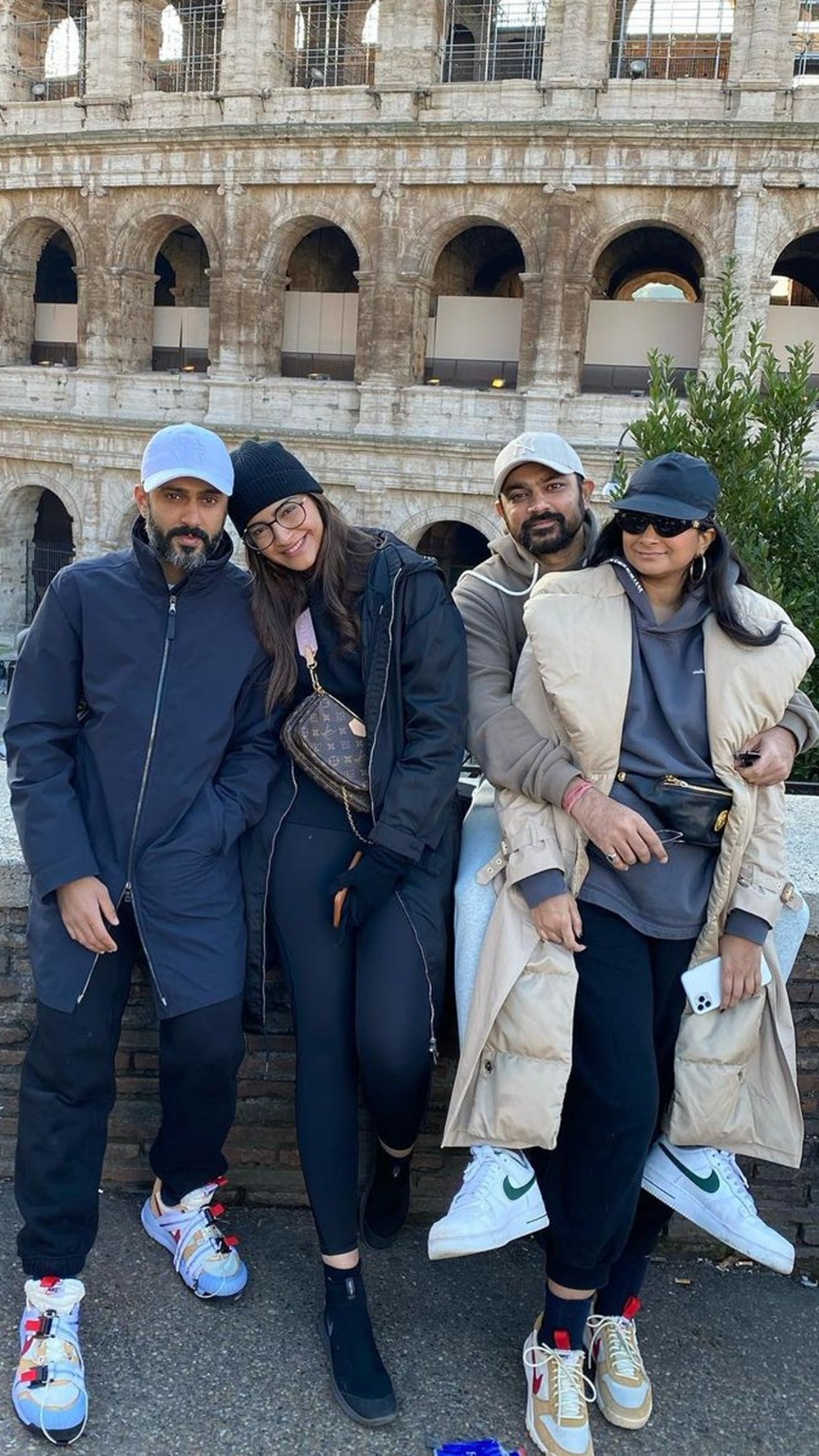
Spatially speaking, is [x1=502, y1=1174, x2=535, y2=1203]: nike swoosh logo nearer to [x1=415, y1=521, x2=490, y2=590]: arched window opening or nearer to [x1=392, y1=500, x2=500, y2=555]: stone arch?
[x1=392, y1=500, x2=500, y2=555]: stone arch

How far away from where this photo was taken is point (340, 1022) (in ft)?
9.19

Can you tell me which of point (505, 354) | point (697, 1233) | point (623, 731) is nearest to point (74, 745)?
point (623, 731)

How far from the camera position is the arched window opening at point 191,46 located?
756 inches

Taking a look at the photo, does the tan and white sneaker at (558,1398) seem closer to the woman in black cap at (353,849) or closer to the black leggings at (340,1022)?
the woman in black cap at (353,849)

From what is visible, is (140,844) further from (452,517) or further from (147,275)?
(147,275)

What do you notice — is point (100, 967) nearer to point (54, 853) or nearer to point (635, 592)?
point (54, 853)

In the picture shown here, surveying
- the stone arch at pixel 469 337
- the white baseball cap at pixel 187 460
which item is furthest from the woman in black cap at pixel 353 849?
the stone arch at pixel 469 337

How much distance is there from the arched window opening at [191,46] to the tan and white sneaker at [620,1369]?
20.4 metres

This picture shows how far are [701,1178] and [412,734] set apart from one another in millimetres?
1239

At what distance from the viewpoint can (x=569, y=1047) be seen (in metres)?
Result: 2.59

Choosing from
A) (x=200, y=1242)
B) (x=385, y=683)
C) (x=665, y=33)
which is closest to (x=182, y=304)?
(x=665, y=33)

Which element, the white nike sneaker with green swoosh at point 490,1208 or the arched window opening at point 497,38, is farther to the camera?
the arched window opening at point 497,38

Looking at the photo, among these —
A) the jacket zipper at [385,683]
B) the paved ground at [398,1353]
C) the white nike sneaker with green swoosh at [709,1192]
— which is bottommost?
the paved ground at [398,1353]

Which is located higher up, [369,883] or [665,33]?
[665,33]
